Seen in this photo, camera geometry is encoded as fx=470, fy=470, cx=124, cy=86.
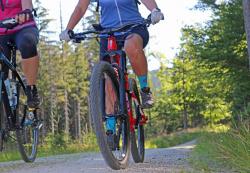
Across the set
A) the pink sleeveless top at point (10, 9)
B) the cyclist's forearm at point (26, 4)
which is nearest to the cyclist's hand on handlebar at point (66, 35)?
the cyclist's forearm at point (26, 4)

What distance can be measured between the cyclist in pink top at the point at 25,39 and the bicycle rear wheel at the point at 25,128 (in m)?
0.16

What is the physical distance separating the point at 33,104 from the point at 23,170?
29.6 inches

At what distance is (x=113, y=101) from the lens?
396 centimetres

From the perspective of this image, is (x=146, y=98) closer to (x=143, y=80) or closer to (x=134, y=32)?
(x=143, y=80)

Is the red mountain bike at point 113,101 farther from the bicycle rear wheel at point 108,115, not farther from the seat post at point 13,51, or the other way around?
the seat post at point 13,51

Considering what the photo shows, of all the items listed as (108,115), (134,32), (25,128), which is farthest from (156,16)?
(25,128)

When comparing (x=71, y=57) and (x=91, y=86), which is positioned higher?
(x=71, y=57)

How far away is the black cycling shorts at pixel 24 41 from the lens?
193 inches

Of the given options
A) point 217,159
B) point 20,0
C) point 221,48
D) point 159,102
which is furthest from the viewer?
point 159,102

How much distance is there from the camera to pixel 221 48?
20859 mm

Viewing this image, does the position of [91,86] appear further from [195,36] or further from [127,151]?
[195,36]

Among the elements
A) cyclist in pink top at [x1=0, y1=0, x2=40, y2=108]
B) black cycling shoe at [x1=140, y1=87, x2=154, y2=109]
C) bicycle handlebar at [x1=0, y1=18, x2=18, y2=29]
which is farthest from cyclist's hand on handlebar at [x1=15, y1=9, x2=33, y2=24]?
black cycling shoe at [x1=140, y1=87, x2=154, y2=109]

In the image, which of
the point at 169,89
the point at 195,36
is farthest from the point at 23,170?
the point at 169,89

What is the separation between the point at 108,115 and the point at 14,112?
164 cm
